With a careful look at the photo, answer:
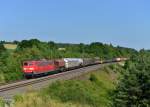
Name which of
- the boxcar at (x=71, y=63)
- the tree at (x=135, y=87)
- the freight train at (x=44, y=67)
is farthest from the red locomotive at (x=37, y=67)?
the tree at (x=135, y=87)

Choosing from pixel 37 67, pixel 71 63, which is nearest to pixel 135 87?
pixel 37 67

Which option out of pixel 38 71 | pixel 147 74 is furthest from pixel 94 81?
pixel 147 74

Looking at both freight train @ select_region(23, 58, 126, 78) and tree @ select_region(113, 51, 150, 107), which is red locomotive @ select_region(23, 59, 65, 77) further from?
tree @ select_region(113, 51, 150, 107)

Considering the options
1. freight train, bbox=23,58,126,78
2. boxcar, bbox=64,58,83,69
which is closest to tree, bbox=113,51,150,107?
freight train, bbox=23,58,126,78

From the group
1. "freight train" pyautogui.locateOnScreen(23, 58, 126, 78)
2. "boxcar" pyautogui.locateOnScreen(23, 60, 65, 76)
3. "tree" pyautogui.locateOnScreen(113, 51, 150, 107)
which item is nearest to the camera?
"tree" pyautogui.locateOnScreen(113, 51, 150, 107)

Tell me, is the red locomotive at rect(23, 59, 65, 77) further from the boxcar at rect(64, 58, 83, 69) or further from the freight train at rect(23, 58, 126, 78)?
the boxcar at rect(64, 58, 83, 69)

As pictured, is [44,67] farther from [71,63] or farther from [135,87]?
[135,87]

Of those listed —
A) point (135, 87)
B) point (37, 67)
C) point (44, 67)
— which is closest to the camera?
point (135, 87)

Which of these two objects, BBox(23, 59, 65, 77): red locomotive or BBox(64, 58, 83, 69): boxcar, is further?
BBox(64, 58, 83, 69): boxcar

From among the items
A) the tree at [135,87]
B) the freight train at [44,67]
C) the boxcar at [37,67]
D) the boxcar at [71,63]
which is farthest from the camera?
the boxcar at [71,63]

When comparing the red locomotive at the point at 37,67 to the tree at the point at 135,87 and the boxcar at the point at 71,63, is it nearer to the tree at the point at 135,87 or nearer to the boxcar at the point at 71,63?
the boxcar at the point at 71,63

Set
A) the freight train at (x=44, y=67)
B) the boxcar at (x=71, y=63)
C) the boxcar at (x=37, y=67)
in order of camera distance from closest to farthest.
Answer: the boxcar at (x=37, y=67), the freight train at (x=44, y=67), the boxcar at (x=71, y=63)

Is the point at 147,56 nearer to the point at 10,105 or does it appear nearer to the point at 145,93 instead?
the point at 145,93

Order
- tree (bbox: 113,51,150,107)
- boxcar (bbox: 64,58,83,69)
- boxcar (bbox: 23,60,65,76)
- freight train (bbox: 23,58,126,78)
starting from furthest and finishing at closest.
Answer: boxcar (bbox: 64,58,83,69)
freight train (bbox: 23,58,126,78)
boxcar (bbox: 23,60,65,76)
tree (bbox: 113,51,150,107)
